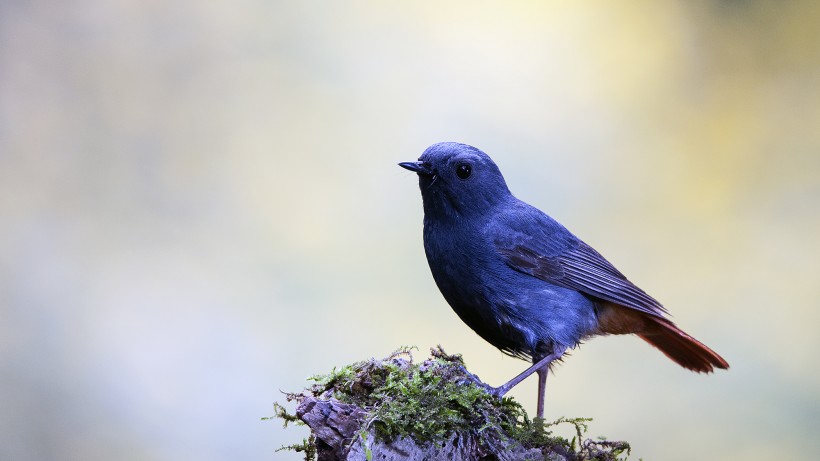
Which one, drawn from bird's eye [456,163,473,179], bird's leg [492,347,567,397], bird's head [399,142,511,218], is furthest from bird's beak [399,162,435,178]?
bird's leg [492,347,567,397]

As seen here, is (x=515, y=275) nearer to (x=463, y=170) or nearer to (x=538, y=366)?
(x=538, y=366)

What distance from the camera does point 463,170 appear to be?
4.47m

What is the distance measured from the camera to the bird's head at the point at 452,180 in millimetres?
4449

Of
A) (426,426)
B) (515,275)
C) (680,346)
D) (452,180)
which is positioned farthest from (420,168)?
(680,346)

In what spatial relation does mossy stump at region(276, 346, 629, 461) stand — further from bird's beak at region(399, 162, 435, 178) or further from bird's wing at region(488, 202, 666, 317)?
bird's beak at region(399, 162, 435, 178)

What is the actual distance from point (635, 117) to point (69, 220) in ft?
17.6

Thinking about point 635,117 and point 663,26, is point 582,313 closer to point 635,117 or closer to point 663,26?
point 635,117

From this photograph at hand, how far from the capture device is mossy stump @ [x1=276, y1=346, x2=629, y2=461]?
3314mm

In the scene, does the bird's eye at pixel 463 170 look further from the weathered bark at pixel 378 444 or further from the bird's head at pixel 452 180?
the weathered bark at pixel 378 444

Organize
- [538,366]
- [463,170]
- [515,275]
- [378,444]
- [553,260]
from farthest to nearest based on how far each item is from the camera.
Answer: [553,260], [463,170], [515,275], [538,366], [378,444]

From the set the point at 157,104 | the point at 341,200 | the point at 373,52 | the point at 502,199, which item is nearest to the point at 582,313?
the point at 502,199

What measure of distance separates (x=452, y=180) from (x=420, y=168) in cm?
20

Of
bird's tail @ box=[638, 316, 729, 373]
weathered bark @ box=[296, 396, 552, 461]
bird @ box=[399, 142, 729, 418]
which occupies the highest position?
bird @ box=[399, 142, 729, 418]

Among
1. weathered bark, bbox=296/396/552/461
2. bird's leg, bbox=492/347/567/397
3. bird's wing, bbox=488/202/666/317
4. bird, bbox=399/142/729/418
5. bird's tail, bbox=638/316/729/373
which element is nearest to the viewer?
weathered bark, bbox=296/396/552/461
